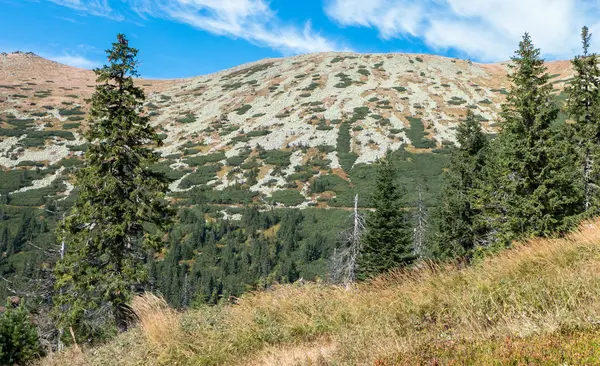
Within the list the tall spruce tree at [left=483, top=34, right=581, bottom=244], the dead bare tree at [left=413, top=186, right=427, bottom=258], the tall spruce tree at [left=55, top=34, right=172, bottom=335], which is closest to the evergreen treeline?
the tall spruce tree at [left=483, top=34, right=581, bottom=244]

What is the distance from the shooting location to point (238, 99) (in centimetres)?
11781

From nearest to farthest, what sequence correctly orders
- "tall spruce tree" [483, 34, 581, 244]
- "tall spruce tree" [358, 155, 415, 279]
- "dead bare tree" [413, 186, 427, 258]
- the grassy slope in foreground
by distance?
the grassy slope in foreground → "tall spruce tree" [483, 34, 581, 244] → "tall spruce tree" [358, 155, 415, 279] → "dead bare tree" [413, 186, 427, 258]

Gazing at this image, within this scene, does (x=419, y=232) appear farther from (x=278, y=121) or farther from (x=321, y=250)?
(x=278, y=121)

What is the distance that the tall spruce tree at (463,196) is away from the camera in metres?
22.6

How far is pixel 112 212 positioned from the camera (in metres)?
13.3

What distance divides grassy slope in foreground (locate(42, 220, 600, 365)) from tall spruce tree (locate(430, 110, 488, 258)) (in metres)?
15.5

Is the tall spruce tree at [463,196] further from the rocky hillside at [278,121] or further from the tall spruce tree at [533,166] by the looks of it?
the rocky hillside at [278,121]

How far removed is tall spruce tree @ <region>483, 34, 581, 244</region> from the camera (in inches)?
679

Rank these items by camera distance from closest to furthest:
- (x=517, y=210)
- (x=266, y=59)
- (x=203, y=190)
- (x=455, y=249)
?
(x=517, y=210) < (x=455, y=249) < (x=203, y=190) < (x=266, y=59)

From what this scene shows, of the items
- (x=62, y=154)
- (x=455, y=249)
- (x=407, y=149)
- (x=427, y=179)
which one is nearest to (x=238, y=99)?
(x=62, y=154)

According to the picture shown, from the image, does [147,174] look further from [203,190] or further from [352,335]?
[203,190]

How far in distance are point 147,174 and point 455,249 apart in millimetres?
17486

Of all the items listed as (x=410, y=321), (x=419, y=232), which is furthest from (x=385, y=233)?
(x=410, y=321)

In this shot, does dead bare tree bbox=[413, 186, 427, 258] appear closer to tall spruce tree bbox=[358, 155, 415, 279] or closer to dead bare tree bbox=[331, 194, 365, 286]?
tall spruce tree bbox=[358, 155, 415, 279]
